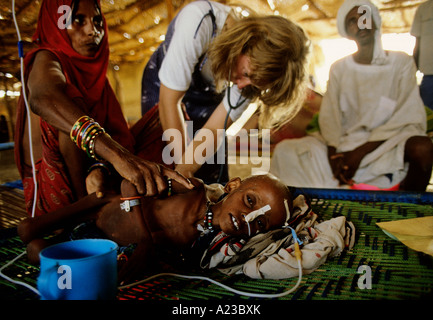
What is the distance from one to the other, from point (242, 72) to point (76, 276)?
1248 mm

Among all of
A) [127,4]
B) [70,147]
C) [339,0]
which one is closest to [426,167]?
[70,147]

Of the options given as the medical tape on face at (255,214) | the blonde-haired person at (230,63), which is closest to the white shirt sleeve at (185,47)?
the blonde-haired person at (230,63)

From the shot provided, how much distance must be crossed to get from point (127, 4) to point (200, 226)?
5.21m

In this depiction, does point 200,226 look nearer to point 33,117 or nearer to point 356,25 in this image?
point 33,117

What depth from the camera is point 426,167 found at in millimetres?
2314

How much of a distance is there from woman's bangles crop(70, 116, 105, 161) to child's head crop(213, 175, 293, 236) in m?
0.49

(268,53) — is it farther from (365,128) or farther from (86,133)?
(365,128)

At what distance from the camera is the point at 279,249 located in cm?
100

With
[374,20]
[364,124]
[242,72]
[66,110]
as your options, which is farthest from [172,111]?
[374,20]

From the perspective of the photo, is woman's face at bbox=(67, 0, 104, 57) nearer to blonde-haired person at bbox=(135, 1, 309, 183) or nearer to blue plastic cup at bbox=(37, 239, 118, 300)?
blonde-haired person at bbox=(135, 1, 309, 183)

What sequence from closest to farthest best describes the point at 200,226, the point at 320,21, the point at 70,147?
the point at 200,226 → the point at 70,147 → the point at 320,21

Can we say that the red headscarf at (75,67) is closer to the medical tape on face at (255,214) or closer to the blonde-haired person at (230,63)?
the blonde-haired person at (230,63)

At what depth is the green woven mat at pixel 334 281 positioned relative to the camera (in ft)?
2.49

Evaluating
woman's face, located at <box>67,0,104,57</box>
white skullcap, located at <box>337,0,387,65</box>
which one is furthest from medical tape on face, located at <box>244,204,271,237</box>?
white skullcap, located at <box>337,0,387,65</box>
